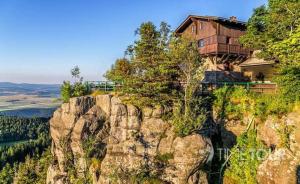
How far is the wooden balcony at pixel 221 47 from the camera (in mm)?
33625

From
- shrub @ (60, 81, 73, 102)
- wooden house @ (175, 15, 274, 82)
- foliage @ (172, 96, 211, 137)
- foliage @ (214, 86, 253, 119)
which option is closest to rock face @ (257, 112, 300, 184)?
foliage @ (214, 86, 253, 119)

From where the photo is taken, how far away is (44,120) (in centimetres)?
19538

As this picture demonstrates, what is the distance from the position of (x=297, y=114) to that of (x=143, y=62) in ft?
43.7

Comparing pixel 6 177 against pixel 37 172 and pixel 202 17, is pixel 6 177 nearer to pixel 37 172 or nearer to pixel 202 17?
pixel 37 172

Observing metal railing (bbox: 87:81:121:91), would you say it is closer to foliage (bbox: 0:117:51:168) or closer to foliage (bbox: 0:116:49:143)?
foliage (bbox: 0:117:51:168)

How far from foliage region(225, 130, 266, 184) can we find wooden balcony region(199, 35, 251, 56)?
14.3m

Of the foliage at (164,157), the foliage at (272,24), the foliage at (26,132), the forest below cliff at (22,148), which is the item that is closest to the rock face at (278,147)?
the foliage at (272,24)

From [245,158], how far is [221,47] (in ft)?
54.7

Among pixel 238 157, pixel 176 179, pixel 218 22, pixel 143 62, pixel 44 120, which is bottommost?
pixel 44 120

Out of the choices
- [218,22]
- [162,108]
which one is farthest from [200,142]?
[218,22]

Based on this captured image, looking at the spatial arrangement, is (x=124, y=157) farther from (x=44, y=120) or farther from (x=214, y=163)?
(x=44, y=120)

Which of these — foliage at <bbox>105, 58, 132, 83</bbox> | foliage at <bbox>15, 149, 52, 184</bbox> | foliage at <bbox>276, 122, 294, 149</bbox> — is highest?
foliage at <bbox>105, 58, 132, 83</bbox>

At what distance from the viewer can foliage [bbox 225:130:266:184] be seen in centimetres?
2047

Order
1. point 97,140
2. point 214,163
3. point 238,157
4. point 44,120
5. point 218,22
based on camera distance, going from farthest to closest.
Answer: point 44,120, point 218,22, point 97,140, point 214,163, point 238,157
